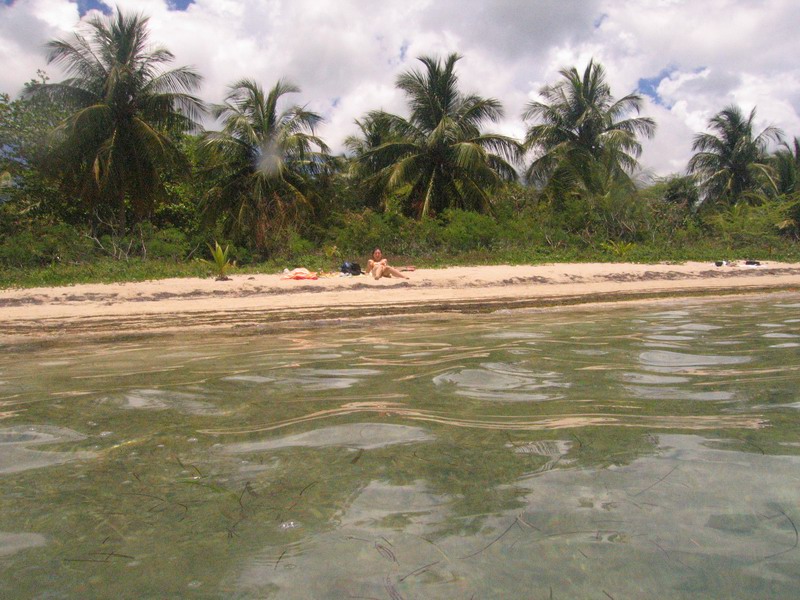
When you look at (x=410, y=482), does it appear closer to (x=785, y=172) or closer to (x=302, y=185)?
(x=302, y=185)

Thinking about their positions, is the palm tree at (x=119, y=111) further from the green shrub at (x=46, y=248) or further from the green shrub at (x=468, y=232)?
the green shrub at (x=468, y=232)

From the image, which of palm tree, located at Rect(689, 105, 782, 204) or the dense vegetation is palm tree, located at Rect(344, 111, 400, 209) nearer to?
the dense vegetation

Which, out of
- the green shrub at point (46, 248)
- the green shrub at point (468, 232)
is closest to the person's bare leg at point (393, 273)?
the green shrub at point (468, 232)

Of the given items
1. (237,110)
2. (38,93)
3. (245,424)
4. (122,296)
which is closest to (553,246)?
(237,110)

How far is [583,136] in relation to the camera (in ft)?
77.9

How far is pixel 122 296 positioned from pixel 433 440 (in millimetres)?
9577

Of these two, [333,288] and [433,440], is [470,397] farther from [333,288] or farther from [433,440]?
[333,288]

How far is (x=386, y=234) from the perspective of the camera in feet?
58.4

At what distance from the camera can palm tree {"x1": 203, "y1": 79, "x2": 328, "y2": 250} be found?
62.5 feet

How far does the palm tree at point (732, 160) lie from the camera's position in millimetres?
27891

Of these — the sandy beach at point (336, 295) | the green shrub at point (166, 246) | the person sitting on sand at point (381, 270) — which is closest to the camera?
the sandy beach at point (336, 295)

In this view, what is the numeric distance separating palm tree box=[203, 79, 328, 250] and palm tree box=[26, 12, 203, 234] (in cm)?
154

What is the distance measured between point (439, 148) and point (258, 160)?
628 centimetres

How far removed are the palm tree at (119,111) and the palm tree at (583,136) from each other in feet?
43.5
